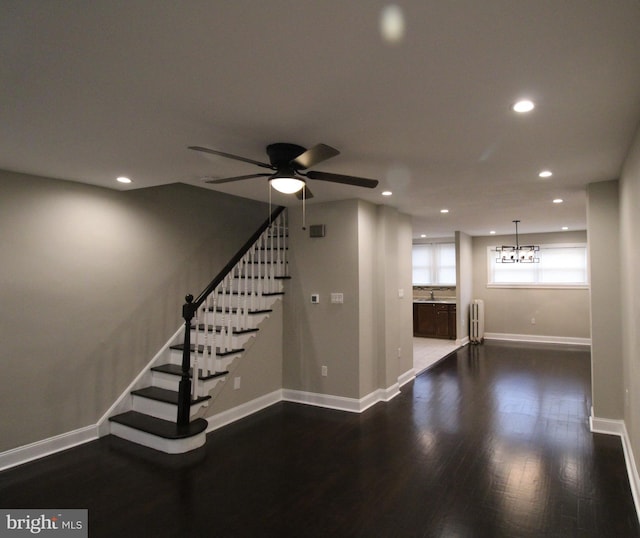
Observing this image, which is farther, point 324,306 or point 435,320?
point 435,320

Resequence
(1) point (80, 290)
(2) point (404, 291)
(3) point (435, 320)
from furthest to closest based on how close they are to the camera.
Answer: (3) point (435, 320), (2) point (404, 291), (1) point (80, 290)

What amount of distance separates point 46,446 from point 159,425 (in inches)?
37.8

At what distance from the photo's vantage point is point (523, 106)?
7.22 feet

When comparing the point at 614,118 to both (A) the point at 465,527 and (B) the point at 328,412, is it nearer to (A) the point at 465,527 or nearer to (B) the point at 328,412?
(A) the point at 465,527

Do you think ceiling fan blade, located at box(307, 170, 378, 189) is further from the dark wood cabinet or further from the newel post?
the dark wood cabinet

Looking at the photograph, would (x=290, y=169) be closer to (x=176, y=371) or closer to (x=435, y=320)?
(x=176, y=371)

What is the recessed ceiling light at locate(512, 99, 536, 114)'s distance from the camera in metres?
2.15

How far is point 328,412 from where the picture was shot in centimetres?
468

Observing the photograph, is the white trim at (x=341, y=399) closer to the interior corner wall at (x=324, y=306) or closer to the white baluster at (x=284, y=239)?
the interior corner wall at (x=324, y=306)

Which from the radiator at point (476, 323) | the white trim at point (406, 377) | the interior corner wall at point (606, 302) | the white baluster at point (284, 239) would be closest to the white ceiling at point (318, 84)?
the interior corner wall at point (606, 302)

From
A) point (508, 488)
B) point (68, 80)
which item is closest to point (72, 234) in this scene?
point (68, 80)

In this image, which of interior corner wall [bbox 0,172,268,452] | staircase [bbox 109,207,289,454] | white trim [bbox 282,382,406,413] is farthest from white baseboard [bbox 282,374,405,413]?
interior corner wall [bbox 0,172,268,452]

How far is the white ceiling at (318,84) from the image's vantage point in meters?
1.44

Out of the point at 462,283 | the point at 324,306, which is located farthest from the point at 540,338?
the point at 324,306
